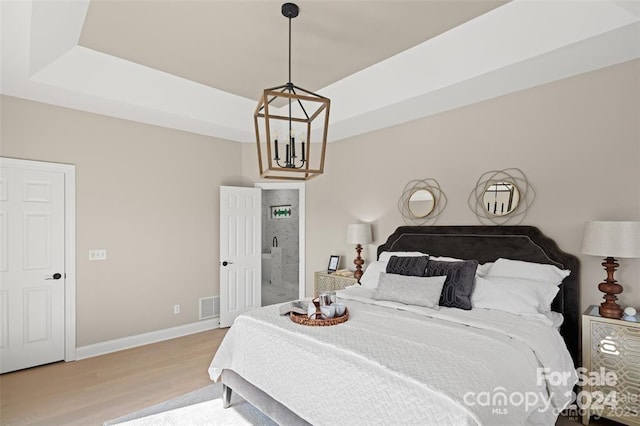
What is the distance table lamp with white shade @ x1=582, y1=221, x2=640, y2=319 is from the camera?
7.87 feet

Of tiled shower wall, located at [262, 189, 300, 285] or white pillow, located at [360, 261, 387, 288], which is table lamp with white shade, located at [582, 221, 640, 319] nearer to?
white pillow, located at [360, 261, 387, 288]

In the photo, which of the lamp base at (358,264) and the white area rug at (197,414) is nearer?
the white area rug at (197,414)

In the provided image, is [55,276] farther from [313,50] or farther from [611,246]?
[611,246]

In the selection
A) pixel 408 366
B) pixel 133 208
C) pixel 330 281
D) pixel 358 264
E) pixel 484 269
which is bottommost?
pixel 330 281

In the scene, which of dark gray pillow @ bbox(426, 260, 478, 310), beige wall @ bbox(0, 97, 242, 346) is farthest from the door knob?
dark gray pillow @ bbox(426, 260, 478, 310)

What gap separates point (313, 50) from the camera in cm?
325

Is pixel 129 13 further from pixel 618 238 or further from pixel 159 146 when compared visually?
Answer: pixel 618 238

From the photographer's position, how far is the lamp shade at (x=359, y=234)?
4.31 m

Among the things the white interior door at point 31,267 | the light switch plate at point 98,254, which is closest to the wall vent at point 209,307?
the light switch plate at point 98,254

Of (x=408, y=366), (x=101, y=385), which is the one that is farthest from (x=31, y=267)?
(x=408, y=366)

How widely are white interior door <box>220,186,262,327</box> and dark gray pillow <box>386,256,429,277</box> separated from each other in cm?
250

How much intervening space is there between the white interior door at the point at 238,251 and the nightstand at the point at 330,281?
1.07m

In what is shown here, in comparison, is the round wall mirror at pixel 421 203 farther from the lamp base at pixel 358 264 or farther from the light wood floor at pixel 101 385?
the light wood floor at pixel 101 385

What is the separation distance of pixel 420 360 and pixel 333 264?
302 cm
